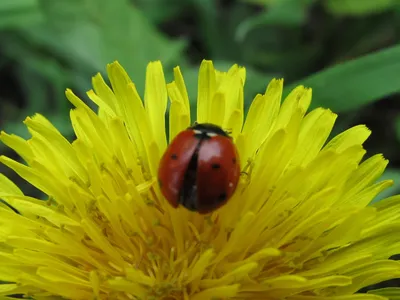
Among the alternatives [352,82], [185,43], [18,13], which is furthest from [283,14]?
[18,13]

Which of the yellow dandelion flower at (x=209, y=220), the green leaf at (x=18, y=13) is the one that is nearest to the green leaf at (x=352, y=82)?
the yellow dandelion flower at (x=209, y=220)

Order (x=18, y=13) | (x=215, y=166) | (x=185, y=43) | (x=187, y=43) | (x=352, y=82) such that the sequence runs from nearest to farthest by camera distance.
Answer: (x=215, y=166) → (x=352, y=82) → (x=18, y=13) → (x=185, y=43) → (x=187, y=43)

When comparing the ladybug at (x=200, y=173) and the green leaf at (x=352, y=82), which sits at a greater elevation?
the green leaf at (x=352, y=82)

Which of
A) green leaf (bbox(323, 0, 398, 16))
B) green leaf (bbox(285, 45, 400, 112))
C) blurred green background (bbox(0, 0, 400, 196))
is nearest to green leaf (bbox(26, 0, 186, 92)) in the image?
blurred green background (bbox(0, 0, 400, 196))

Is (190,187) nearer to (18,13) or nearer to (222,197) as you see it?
(222,197)

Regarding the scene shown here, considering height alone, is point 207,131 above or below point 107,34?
below

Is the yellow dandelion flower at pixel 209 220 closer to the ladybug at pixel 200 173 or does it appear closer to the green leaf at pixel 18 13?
the ladybug at pixel 200 173
